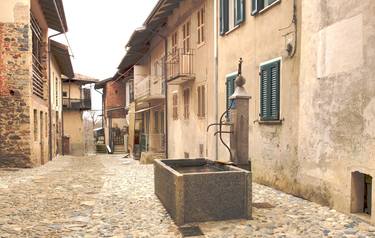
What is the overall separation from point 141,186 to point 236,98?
3.63 meters

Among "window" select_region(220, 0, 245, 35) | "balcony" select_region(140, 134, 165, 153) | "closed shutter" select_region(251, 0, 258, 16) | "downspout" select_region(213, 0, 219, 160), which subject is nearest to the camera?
"closed shutter" select_region(251, 0, 258, 16)

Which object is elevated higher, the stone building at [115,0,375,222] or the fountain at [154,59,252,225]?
the stone building at [115,0,375,222]

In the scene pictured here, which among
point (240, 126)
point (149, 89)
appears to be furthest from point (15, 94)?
point (149, 89)

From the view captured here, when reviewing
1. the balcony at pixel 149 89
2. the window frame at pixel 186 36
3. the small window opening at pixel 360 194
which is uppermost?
the window frame at pixel 186 36

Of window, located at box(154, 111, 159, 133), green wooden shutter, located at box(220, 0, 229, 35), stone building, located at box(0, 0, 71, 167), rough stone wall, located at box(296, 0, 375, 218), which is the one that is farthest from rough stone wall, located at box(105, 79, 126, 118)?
rough stone wall, located at box(296, 0, 375, 218)

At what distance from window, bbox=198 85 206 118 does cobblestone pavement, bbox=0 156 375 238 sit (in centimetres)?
473

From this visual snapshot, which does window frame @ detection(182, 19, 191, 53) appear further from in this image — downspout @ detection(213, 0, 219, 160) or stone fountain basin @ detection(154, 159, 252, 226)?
stone fountain basin @ detection(154, 159, 252, 226)

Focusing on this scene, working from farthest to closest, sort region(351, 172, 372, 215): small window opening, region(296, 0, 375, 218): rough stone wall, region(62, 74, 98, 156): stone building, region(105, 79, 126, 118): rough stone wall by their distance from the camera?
region(105, 79, 126, 118): rough stone wall, region(62, 74, 98, 156): stone building, region(351, 172, 372, 215): small window opening, region(296, 0, 375, 218): rough stone wall

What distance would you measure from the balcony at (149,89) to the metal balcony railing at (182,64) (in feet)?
8.81

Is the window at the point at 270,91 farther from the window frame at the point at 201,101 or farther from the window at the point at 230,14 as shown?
the window frame at the point at 201,101

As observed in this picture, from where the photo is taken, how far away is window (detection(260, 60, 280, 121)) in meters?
8.23

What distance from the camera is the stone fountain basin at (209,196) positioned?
5664mm

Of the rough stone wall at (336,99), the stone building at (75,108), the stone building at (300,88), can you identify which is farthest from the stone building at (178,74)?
the stone building at (75,108)

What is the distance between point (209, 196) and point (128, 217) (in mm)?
1463
